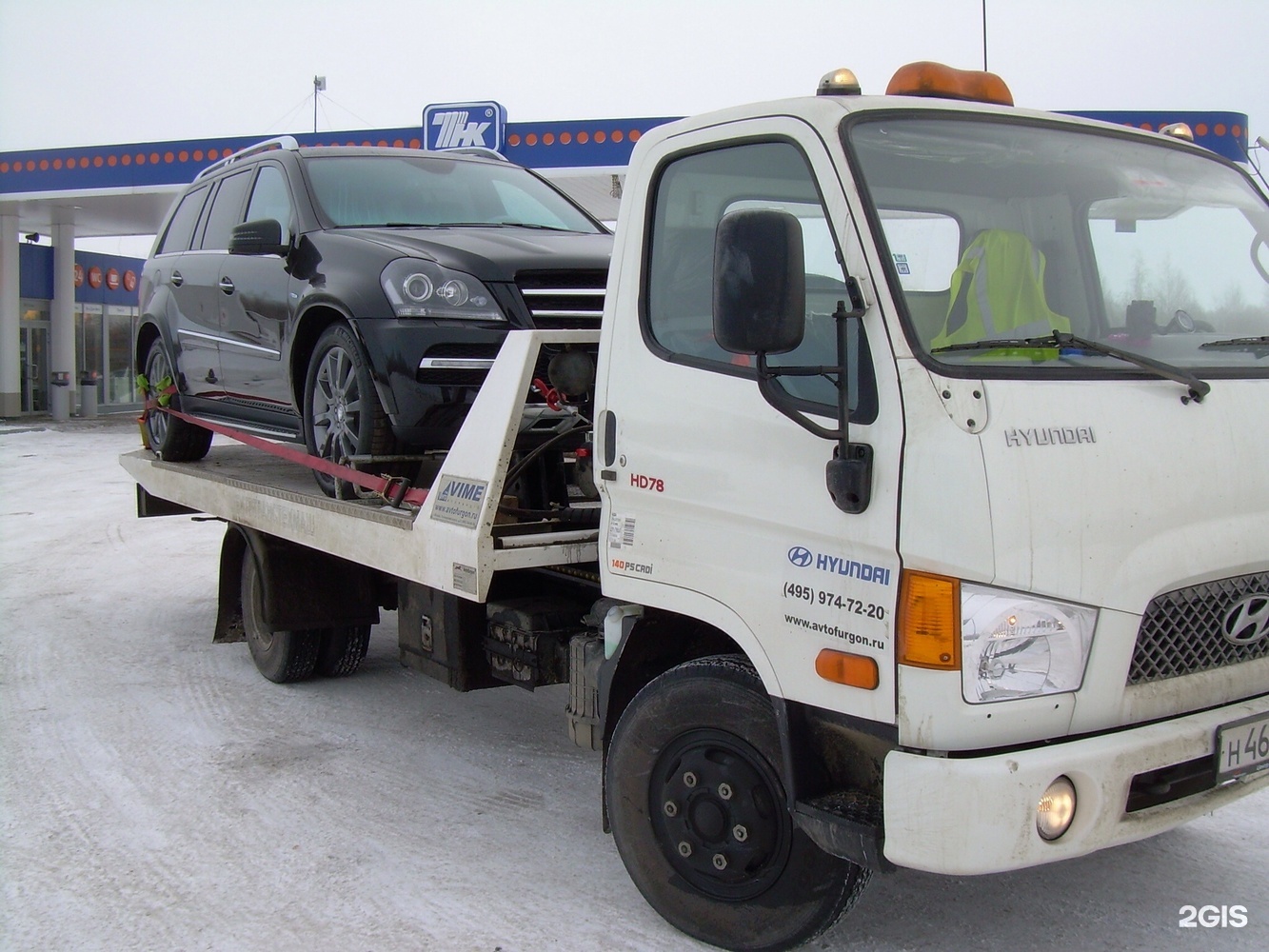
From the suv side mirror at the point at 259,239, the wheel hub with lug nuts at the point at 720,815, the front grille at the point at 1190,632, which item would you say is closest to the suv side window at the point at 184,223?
the suv side mirror at the point at 259,239

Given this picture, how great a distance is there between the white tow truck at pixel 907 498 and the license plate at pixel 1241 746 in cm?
1

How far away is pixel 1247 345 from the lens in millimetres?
3428

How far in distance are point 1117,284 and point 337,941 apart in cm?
304

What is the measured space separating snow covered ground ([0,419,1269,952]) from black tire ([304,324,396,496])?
131 cm

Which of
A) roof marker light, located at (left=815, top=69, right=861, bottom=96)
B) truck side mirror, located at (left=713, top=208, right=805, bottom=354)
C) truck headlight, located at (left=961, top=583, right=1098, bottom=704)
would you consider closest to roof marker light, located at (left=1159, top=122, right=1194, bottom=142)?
roof marker light, located at (left=815, top=69, right=861, bottom=96)

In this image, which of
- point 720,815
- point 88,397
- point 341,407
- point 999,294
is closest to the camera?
point 999,294

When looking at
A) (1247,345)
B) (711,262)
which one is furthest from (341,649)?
(1247,345)

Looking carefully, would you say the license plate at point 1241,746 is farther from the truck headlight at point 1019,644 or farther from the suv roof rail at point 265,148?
the suv roof rail at point 265,148

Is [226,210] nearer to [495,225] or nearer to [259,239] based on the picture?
[259,239]

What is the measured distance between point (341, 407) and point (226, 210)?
7.38ft

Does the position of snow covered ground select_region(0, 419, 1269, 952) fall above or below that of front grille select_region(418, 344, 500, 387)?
below

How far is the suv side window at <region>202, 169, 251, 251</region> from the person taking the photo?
22.1ft

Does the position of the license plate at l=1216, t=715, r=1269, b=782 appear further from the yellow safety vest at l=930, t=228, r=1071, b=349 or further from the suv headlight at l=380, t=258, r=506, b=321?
the suv headlight at l=380, t=258, r=506, b=321

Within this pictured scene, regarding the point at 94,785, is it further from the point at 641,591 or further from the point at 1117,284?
the point at 1117,284
